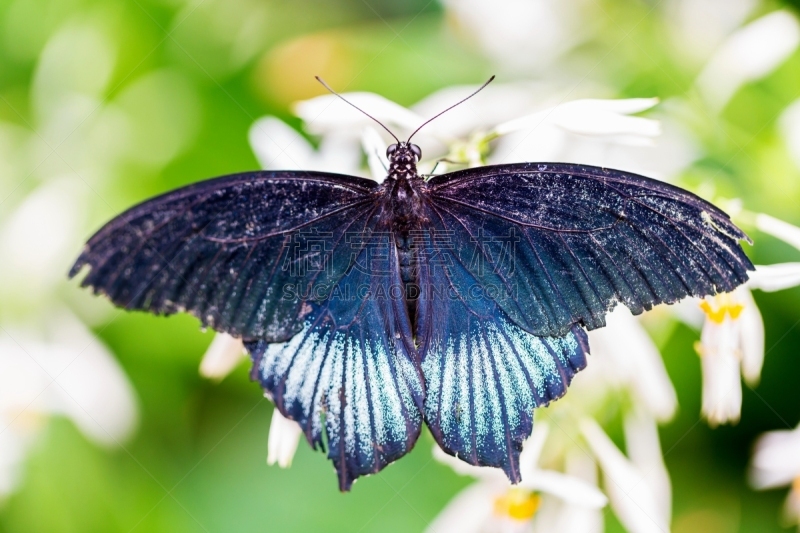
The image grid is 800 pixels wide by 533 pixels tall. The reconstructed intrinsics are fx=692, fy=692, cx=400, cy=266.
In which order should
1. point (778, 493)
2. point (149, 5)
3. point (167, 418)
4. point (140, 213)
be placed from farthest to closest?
point (149, 5)
point (167, 418)
point (778, 493)
point (140, 213)

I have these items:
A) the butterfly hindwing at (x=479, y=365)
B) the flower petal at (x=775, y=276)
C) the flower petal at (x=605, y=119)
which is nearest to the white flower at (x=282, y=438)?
the butterfly hindwing at (x=479, y=365)

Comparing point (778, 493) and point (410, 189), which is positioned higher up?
point (410, 189)

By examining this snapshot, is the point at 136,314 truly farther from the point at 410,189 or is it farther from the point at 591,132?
the point at 591,132

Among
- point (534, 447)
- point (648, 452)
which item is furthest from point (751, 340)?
point (534, 447)

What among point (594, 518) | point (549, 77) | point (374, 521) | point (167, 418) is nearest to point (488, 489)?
point (594, 518)

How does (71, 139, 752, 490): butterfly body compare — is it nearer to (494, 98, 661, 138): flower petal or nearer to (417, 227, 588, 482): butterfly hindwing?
(417, 227, 588, 482): butterfly hindwing

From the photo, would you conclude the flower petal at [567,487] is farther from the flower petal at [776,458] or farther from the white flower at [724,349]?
the flower petal at [776,458]

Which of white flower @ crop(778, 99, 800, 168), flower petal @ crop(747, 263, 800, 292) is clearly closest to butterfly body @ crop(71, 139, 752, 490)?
flower petal @ crop(747, 263, 800, 292)
